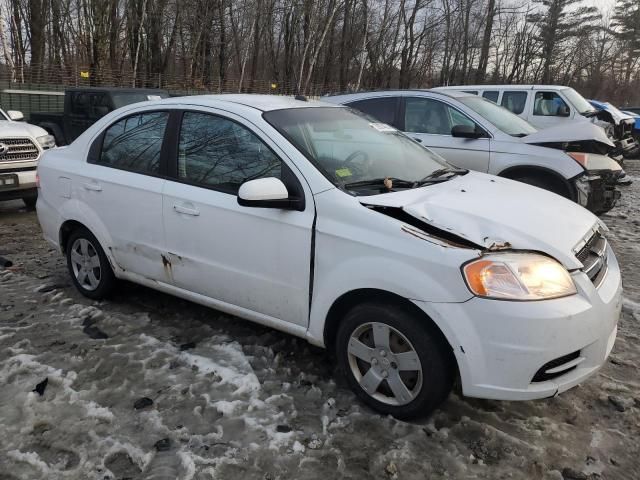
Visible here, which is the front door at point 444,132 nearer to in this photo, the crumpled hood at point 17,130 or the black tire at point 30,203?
the crumpled hood at point 17,130

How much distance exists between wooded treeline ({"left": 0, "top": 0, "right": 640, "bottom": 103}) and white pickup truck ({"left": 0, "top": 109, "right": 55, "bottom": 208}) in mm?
15240

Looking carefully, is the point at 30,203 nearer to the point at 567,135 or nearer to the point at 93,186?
the point at 93,186

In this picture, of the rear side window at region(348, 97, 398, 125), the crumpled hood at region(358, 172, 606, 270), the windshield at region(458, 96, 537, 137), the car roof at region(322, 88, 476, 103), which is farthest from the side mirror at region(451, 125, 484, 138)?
the crumpled hood at region(358, 172, 606, 270)

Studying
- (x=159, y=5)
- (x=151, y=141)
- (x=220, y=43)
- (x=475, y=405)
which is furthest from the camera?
(x=220, y=43)

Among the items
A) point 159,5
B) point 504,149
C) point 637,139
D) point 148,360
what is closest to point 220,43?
point 159,5

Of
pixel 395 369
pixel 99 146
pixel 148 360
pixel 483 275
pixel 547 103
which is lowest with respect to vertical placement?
pixel 148 360

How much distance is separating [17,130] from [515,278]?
6921 millimetres

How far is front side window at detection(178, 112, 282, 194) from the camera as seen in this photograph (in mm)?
3117

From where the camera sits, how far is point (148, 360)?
327cm

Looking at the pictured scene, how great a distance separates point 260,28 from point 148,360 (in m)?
31.5

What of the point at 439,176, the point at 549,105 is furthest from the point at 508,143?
the point at 549,105

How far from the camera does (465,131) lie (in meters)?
6.20

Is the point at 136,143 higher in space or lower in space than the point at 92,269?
higher

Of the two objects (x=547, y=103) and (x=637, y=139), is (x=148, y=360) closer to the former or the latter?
(x=547, y=103)
